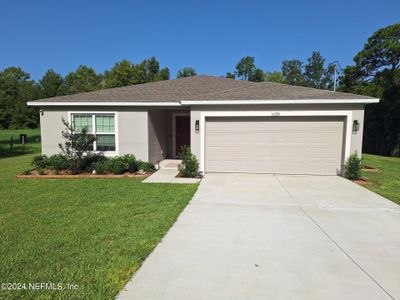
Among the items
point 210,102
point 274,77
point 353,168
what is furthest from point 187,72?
point 353,168

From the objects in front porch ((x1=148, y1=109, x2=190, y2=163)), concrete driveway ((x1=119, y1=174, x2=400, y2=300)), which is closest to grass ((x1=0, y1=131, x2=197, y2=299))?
concrete driveway ((x1=119, y1=174, x2=400, y2=300))

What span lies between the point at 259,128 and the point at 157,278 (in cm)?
→ 774

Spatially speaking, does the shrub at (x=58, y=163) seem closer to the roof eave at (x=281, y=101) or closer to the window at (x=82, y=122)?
the window at (x=82, y=122)

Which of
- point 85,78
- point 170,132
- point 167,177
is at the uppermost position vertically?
point 85,78

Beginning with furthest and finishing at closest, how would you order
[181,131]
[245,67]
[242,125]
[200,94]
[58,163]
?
[245,67] < [181,131] < [200,94] < [58,163] < [242,125]

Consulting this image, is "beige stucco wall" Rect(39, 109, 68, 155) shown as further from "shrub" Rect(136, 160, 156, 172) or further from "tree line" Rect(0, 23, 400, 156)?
"tree line" Rect(0, 23, 400, 156)

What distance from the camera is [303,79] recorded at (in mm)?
56500

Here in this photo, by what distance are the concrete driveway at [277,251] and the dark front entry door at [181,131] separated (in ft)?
25.3

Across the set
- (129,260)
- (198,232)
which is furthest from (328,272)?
(129,260)

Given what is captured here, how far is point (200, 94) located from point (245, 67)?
139 ft

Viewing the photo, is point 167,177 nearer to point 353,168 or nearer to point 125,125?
point 125,125

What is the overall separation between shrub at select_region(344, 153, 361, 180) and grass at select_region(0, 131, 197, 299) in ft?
17.7

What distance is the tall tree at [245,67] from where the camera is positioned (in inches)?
2025

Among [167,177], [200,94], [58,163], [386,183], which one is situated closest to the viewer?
[386,183]
